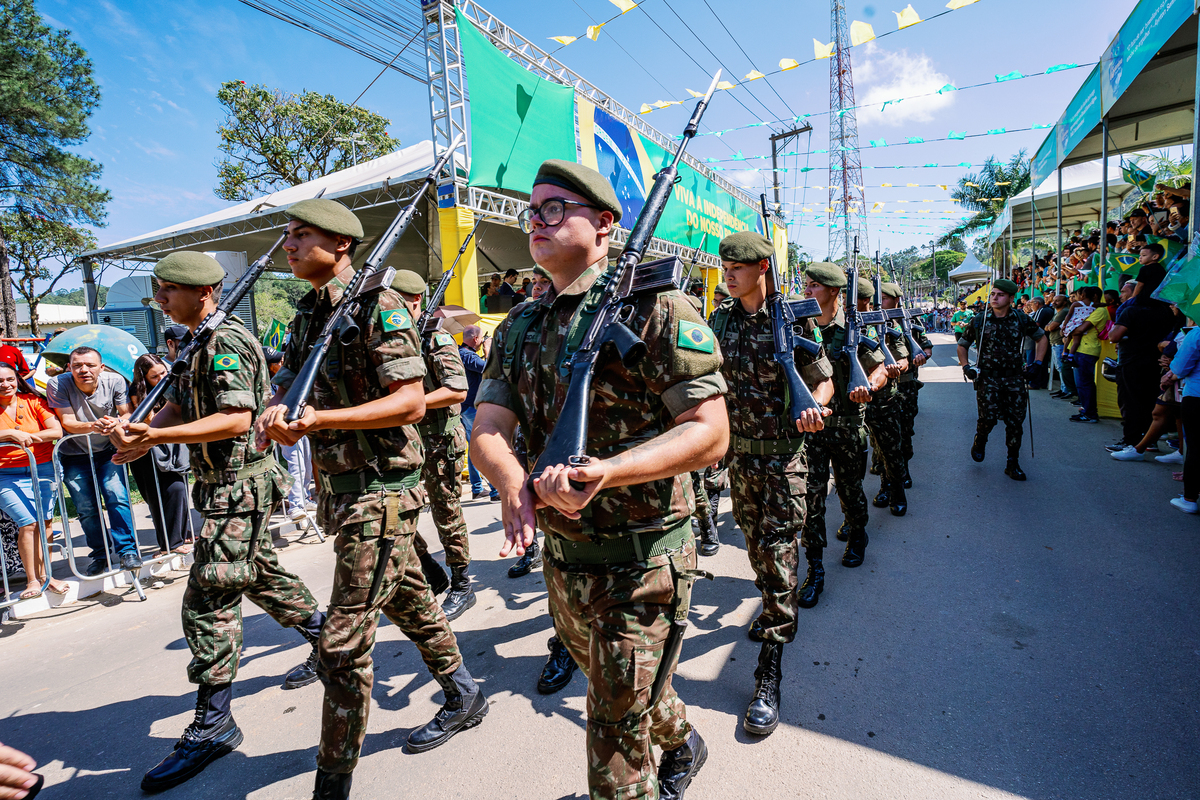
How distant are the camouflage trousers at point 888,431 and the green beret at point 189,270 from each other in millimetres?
4817

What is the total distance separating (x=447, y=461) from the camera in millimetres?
4152

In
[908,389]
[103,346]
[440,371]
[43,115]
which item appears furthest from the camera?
[43,115]

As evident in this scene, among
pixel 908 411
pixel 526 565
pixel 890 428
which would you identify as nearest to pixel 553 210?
pixel 526 565

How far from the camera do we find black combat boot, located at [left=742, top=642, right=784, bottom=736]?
2510mm

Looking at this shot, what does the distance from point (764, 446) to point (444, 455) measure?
228 centimetres

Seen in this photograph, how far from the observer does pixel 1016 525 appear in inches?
188

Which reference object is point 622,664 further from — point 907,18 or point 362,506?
point 907,18

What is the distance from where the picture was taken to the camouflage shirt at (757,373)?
2.96m

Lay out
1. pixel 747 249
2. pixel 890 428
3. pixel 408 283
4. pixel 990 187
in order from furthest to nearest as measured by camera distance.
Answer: pixel 990 187 → pixel 890 428 → pixel 408 283 → pixel 747 249

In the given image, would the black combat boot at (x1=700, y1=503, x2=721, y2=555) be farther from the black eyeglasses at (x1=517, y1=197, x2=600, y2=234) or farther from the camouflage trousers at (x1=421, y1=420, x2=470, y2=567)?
the black eyeglasses at (x1=517, y1=197, x2=600, y2=234)

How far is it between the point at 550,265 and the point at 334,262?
4.11 feet

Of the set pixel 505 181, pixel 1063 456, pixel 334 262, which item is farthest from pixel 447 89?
pixel 1063 456

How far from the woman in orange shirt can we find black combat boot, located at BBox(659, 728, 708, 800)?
484cm

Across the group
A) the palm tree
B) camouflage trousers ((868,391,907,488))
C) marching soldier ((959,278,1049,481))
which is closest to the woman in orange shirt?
camouflage trousers ((868,391,907,488))
